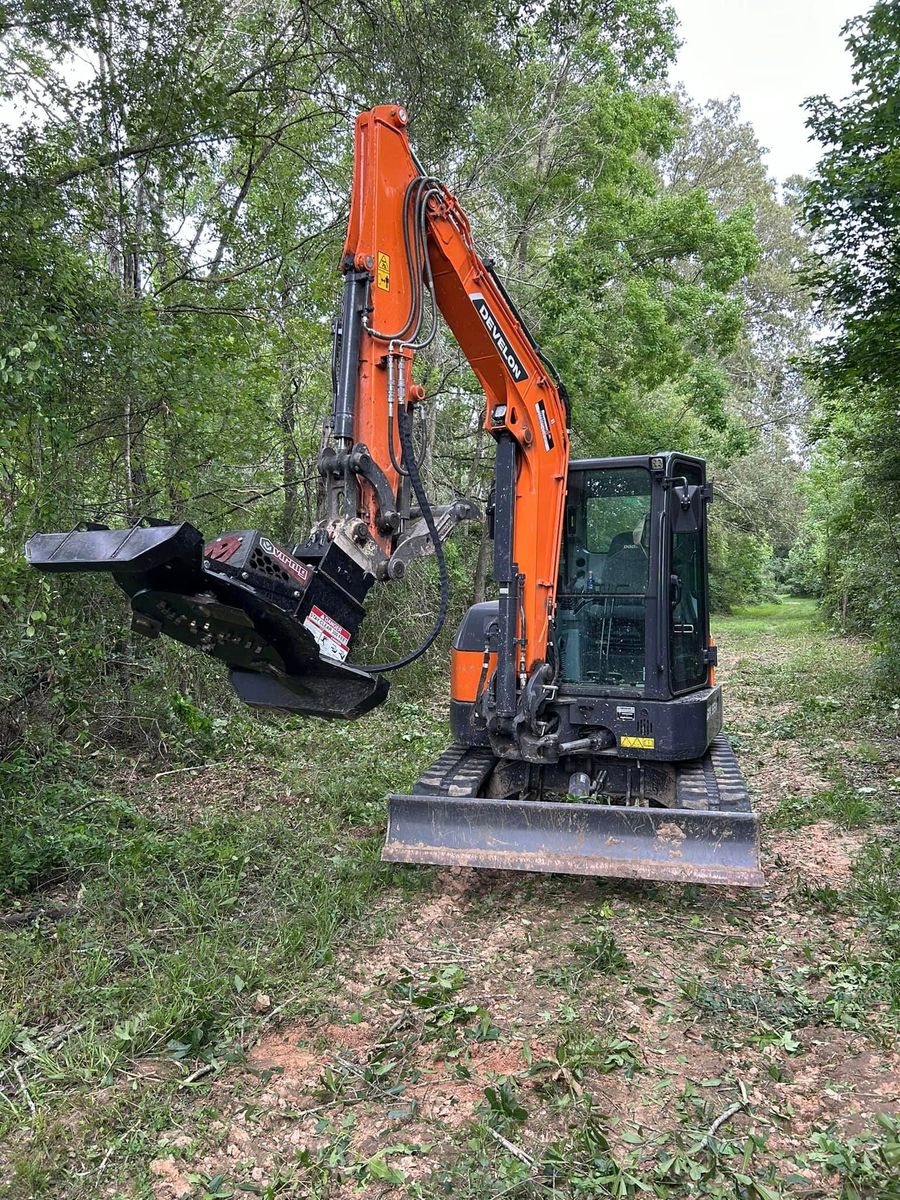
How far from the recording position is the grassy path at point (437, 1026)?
2611 mm

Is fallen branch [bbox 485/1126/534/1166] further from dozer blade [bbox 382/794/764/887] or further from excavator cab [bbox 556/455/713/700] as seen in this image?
excavator cab [bbox 556/455/713/700]

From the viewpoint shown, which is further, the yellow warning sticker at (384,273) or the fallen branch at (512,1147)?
the yellow warning sticker at (384,273)

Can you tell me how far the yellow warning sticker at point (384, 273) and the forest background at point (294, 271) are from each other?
78.0 inches

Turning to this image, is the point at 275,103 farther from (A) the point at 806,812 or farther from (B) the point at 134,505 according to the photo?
(A) the point at 806,812

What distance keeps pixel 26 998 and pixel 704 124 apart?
30.4 meters

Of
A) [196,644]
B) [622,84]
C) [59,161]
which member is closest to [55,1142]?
[196,644]

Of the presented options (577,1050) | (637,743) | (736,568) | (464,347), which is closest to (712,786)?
(637,743)

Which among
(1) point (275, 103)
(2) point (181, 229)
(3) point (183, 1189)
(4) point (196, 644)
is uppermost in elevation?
(1) point (275, 103)

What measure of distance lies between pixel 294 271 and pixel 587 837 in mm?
7413

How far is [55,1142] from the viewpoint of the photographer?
2668mm

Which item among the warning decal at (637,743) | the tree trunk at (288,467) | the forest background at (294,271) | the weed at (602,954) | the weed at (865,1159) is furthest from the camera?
the tree trunk at (288,467)

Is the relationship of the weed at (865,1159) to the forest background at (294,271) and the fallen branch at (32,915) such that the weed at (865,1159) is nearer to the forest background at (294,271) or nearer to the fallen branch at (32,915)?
the fallen branch at (32,915)

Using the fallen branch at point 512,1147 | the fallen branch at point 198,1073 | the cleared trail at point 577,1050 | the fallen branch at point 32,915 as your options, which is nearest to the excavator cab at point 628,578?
the cleared trail at point 577,1050

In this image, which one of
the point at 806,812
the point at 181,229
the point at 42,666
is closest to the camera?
the point at 42,666
